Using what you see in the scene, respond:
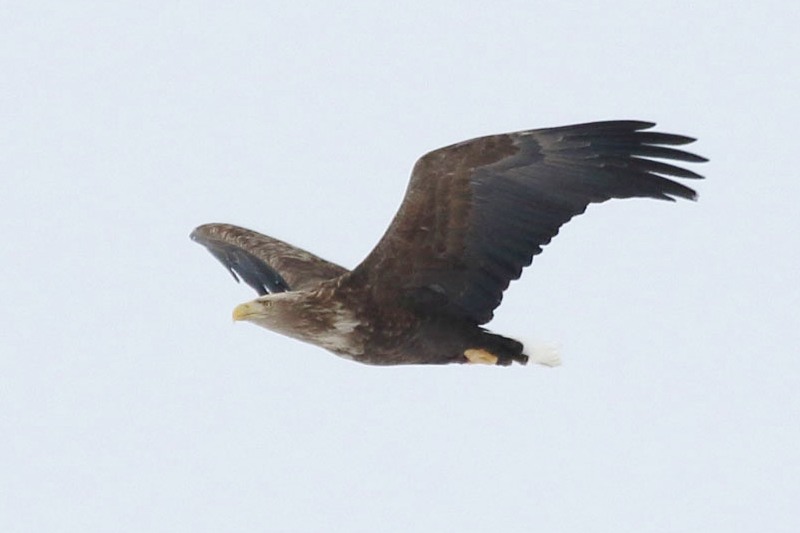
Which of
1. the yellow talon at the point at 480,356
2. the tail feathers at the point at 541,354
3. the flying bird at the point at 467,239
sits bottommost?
the yellow talon at the point at 480,356

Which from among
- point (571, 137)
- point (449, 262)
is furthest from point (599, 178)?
point (449, 262)

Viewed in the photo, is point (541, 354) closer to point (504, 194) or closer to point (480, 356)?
point (480, 356)

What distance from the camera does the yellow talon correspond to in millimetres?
10703

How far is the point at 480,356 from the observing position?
10.7 m

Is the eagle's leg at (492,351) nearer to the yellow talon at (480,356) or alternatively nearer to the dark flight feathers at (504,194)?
the yellow talon at (480,356)

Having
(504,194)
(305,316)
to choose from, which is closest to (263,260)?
(305,316)

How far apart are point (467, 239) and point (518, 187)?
45cm

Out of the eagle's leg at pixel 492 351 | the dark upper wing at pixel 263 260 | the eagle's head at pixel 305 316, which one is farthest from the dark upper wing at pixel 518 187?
the dark upper wing at pixel 263 260

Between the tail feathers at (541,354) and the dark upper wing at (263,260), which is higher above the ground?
the dark upper wing at (263,260)

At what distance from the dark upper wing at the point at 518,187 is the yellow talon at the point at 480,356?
0.67 metres

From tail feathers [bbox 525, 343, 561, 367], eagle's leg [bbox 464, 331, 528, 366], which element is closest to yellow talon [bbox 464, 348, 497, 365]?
→ eagle's leg [bbox 464, 331, 528, 366]

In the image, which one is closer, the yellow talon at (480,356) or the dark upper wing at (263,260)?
the yellow talon at (480,356)

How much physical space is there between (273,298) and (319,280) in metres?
0.99

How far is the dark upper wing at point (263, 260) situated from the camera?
A: 11547 millimetres
